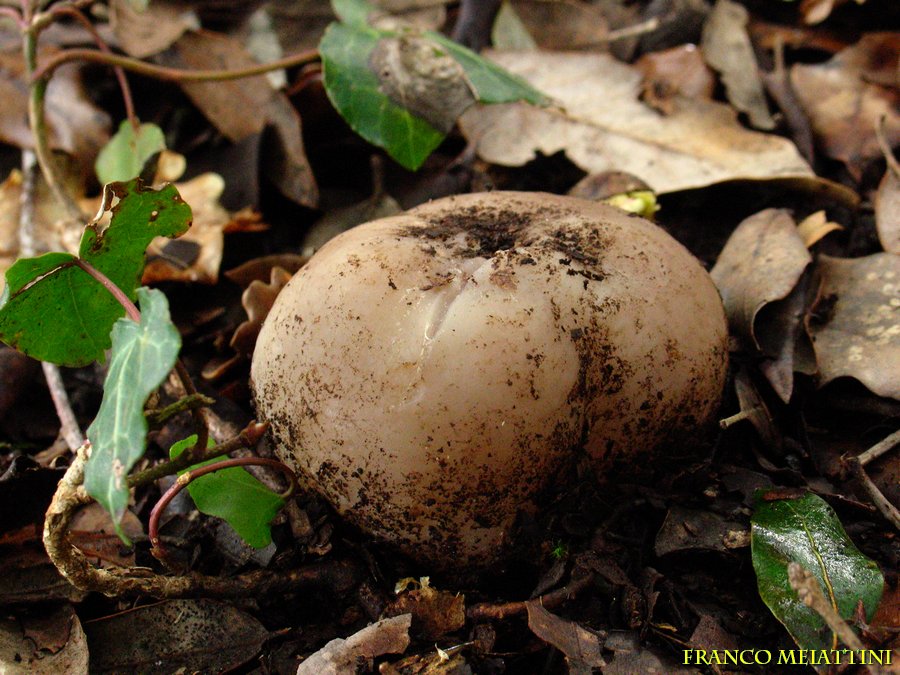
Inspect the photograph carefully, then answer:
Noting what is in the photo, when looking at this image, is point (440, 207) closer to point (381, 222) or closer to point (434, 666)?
point (381, 222)

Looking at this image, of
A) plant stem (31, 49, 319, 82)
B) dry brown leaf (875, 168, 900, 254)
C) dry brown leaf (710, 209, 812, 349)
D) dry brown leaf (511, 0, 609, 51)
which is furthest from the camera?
dry brown leaf (511, 0, 609, 51)

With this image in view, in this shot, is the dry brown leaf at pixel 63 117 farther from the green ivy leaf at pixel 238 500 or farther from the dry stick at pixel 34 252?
the green ivy leaf at pixel 238 500

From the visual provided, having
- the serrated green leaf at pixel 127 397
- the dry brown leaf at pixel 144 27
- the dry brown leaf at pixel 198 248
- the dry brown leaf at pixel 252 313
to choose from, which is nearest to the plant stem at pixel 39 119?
the dry brown leaf at pixel 198 248

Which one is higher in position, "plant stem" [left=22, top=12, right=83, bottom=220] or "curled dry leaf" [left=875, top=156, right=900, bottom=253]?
"plant stem" [left=22, top=12, right=83, bottom=220]

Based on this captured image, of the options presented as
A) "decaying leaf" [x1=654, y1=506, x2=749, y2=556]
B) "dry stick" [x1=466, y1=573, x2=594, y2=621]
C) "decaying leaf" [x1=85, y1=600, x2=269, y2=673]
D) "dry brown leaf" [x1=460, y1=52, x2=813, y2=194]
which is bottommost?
"decaying leaf" [x1=85, y1=600, x2=269, y2=673]

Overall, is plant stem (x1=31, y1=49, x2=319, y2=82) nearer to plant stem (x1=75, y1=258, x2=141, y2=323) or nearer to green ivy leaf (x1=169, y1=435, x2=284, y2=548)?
plant stem (x1=75, y1=258, x2=141, y2=323)

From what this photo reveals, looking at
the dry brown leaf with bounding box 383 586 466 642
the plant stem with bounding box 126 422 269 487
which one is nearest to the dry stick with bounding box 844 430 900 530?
the dry brown leaf with bounding box 383 586 466 642

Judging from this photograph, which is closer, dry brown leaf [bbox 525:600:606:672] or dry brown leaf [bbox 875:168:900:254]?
dry brown leaf [bbox 525:600:606:672]

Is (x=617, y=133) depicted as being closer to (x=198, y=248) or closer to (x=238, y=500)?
(x=198, y=248)
